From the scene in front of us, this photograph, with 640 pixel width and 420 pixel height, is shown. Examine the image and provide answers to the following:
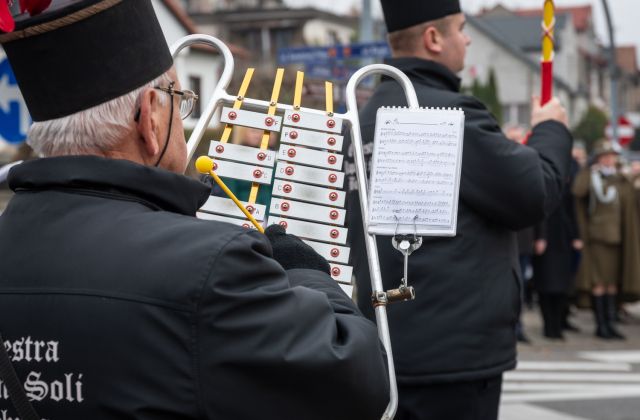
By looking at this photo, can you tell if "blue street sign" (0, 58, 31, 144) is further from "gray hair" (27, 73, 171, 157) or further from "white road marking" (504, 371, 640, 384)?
"gray hair" (27, 73, 171, 157)

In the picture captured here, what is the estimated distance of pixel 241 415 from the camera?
2.04 m

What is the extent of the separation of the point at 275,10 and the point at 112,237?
6469 cm

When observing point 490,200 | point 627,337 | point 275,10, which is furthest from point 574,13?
point 490,200

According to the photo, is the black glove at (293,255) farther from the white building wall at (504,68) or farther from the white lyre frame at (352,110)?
the white building wall at (504,68)

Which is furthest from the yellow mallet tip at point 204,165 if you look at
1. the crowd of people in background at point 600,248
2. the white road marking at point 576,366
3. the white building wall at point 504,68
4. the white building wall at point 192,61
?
the white building wall at point 504,68

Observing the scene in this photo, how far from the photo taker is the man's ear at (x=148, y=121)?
88.3 inches

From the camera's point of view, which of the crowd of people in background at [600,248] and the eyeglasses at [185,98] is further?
the crowd of people in background at [600,248]

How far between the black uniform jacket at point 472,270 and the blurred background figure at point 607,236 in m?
9.03

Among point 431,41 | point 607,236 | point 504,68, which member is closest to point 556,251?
point 607,236

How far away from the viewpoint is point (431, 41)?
4148mm

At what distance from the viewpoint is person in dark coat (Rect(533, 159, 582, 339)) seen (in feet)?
39.8

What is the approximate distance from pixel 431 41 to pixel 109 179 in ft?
7.23

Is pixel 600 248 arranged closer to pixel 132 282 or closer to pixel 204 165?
pixel 204 165

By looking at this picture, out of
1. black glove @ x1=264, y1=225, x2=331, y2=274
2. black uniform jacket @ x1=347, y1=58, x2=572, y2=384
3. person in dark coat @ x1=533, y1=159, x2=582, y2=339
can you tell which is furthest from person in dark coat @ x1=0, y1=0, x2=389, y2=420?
person in dark coat @ x1=533, y1=159, x2=582, y2=339
